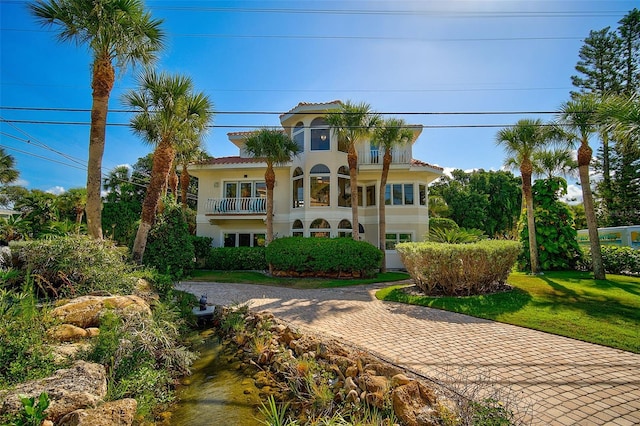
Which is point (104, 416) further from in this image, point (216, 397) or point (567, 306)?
point (567, 306)

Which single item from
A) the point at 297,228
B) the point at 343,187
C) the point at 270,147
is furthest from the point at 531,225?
the point at 270,147

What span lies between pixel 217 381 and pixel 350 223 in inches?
572

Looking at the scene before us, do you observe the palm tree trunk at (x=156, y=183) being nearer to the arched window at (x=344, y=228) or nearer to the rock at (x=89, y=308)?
the rock at (x=89, y=308)

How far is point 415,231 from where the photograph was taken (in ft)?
65.1

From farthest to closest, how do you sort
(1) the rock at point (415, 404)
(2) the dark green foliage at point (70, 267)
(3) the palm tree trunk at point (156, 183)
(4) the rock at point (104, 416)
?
(3) the palm tree trunk at point (156, 183), (2) the dark green foliage at point (70, 267), (1) the rock at point (415, 404), (4) the rock at point (104, 416)

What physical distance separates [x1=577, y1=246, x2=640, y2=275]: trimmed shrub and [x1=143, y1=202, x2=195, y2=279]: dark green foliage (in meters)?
19.2

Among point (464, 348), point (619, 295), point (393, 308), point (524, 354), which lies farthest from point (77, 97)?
point (619, 295)

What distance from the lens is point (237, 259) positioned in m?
19.1

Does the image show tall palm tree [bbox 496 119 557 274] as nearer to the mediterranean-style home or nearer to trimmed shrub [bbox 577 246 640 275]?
trimmed shrub [bbox 577 246 640 275]

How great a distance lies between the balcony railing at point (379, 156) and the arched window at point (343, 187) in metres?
1.41

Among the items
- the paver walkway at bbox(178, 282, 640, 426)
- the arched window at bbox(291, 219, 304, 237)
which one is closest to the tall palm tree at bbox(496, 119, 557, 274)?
the paver walkway at bbox(178, 282, 640, 426)

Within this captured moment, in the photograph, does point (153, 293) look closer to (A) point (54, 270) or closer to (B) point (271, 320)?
(A) point (54, 270)

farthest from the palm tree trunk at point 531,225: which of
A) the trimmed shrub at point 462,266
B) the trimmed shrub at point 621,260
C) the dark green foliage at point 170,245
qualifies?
the dark green foliage at point 170,245

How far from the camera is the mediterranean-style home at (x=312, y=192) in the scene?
18891 millimetres
